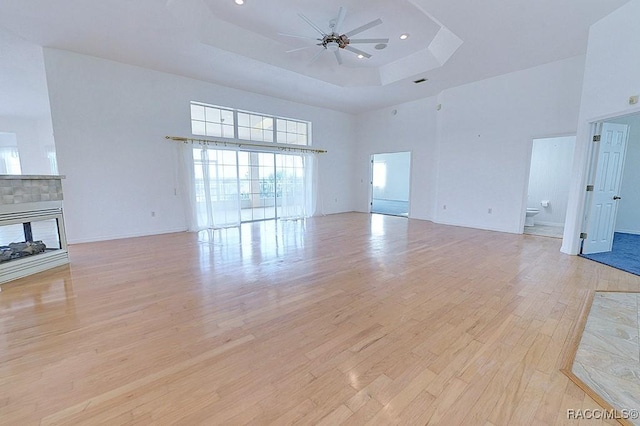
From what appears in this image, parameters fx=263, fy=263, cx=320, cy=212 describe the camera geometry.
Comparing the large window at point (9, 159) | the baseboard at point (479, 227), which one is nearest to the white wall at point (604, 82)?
the baseboard at point (479, 227)

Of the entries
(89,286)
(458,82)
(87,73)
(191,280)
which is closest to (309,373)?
(191,280)

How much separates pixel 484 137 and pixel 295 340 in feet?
19.1

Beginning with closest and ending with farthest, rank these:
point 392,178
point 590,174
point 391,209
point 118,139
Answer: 1. point 590,174
2. point 118,139
3. point 391,209
4. point 392,178

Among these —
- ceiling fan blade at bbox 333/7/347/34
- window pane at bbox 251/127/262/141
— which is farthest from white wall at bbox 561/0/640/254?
window pane at bbox 251/127/262/141

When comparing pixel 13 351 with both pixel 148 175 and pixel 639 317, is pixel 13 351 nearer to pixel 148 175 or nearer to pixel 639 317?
pixel 148 175

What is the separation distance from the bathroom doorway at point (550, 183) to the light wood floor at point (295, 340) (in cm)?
330

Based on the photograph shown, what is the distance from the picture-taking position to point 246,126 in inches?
252

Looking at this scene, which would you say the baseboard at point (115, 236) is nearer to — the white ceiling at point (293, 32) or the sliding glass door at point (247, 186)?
the sliding glass door at point (247, 186)

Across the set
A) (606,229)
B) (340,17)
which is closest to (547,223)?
(606,229)

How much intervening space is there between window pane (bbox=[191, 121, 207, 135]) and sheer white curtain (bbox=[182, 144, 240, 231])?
444mm

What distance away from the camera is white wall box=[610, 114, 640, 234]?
505cm

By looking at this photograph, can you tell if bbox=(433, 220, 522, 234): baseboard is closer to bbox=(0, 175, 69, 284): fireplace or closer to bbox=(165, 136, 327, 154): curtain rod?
bbox=(165, 136, 327, 154): curtain rod

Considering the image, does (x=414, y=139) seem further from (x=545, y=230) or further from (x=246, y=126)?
(x=246, y=126)

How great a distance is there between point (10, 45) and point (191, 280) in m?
4.83
